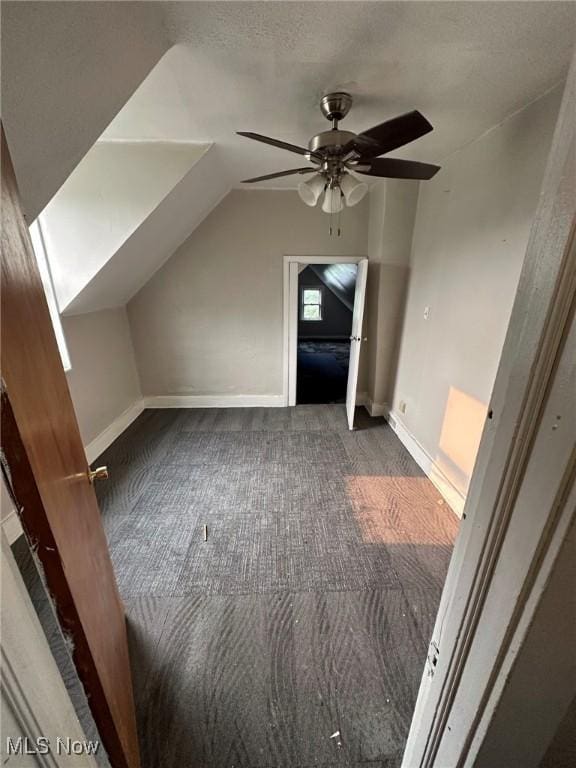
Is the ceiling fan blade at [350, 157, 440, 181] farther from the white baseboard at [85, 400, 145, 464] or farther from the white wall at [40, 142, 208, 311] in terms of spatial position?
the white baseboard at [85, 400, 145, 464]

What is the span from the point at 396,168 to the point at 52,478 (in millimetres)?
2112

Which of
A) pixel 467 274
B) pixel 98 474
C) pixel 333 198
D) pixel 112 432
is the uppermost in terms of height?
pixel 333 198

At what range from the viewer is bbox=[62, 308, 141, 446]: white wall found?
262 cm

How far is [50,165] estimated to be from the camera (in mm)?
1254

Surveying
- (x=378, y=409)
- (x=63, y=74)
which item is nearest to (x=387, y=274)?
(x=378, y=409)

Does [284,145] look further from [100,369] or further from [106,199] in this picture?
[100,369]

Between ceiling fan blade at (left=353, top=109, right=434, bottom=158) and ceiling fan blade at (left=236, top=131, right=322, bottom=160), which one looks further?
ceiling fan blade at (left=236, top=131, right=322, bottom=160)

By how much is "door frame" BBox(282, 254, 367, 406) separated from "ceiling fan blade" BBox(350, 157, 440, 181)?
1515 mm

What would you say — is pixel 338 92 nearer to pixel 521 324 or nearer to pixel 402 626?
pixel 521 324

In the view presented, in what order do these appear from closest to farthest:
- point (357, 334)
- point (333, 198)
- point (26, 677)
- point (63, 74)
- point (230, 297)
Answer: point (26, 677) → point (63, 74) → point (333, 198) → point (357, 334) → point (230, 297)

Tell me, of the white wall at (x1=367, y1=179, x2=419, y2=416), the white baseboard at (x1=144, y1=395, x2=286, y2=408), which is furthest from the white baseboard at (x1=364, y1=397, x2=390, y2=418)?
the white baseboard at (x1=144, y1=395, x2=286, y2=408)

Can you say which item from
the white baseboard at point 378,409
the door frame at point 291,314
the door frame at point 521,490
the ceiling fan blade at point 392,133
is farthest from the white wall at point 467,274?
the door frame at point 521,490

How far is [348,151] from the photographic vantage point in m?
1.55

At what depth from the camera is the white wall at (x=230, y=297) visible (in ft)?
10.6
